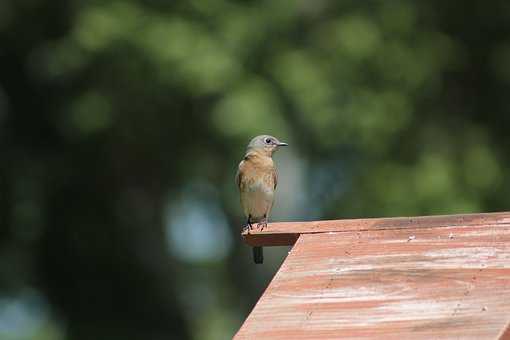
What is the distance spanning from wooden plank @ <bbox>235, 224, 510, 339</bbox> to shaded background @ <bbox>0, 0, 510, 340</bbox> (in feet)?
22.8

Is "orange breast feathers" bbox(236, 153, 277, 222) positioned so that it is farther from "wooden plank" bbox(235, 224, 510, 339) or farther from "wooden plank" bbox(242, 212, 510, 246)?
"wooden plank" bbox(235, 224, 510, 339)

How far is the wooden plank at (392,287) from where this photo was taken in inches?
203

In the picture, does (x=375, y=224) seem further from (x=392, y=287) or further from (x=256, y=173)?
(x=256, y=173)

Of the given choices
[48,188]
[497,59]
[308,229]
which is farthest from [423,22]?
[308,229]

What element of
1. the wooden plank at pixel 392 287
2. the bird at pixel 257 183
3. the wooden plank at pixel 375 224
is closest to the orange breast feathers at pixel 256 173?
the bird at pixel 257 183

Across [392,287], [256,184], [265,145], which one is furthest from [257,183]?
[392,287]

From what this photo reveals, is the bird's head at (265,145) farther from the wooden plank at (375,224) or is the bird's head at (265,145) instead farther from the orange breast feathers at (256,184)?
the wooden plank at (375,224)

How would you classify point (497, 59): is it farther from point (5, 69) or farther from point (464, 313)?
point (464, 313)

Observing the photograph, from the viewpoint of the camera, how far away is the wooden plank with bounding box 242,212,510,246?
585 cm

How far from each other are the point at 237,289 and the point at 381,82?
294cm

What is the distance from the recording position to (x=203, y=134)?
15.4m

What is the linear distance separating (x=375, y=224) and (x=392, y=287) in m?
0.52

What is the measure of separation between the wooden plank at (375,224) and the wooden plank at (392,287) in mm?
26

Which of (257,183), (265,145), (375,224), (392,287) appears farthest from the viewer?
(265,145)
